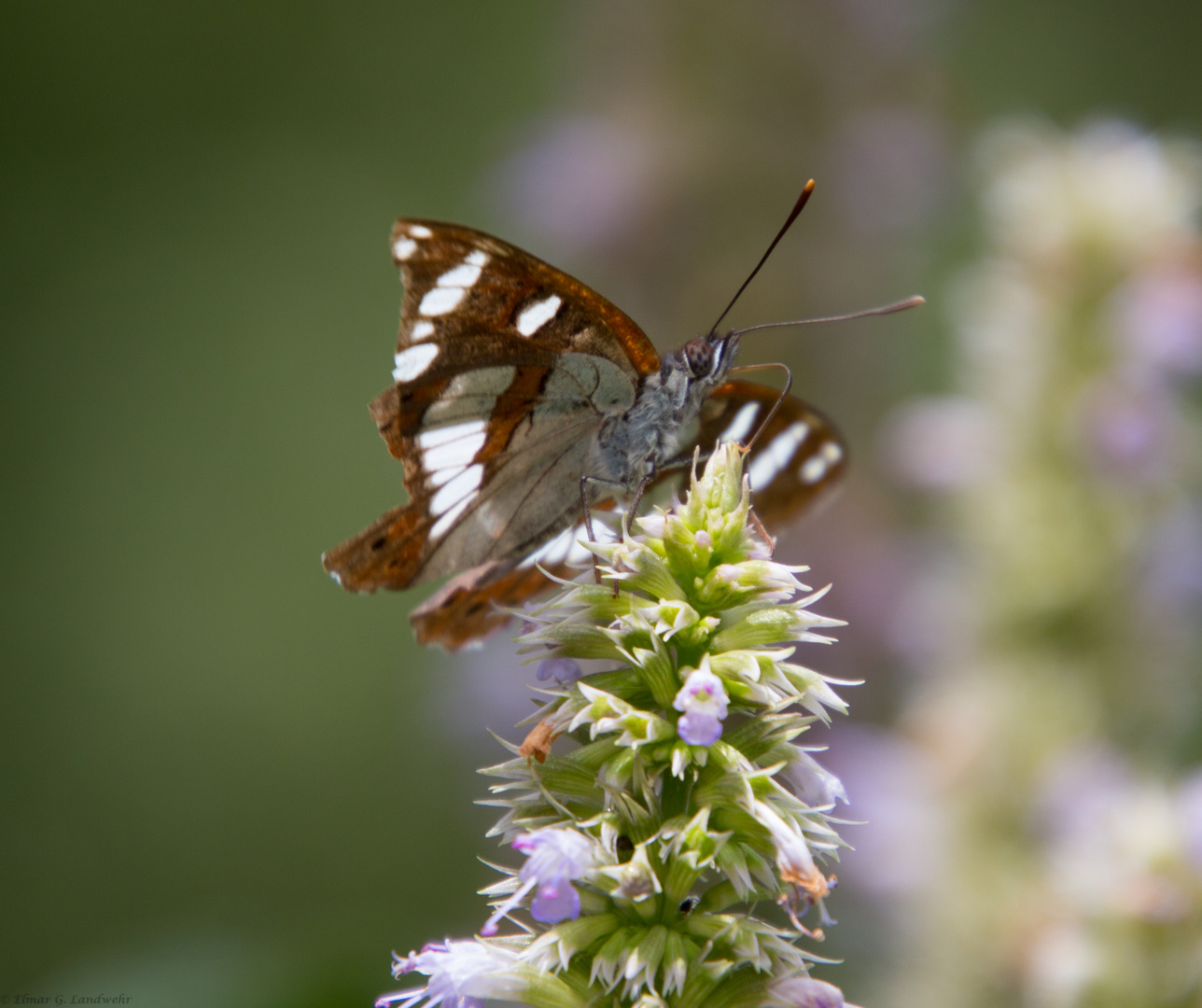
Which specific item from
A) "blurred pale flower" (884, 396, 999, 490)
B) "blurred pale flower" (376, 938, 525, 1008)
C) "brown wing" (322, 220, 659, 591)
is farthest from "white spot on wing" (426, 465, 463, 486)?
"blurred pale flower" (884, 396, 999, 490)

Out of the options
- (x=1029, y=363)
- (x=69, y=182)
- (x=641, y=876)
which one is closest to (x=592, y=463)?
(x=641, y=876)

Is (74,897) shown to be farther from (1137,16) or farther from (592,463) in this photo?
(1137,16)

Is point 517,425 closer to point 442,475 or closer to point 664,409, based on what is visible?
point 442,475

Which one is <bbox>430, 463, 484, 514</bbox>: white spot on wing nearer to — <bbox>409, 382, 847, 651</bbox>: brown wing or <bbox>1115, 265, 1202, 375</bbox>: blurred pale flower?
<bbox>409, 382, 847, 651</bbox>: brown wing

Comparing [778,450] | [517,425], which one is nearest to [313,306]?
[517,425]

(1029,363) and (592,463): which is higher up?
(1029,363)

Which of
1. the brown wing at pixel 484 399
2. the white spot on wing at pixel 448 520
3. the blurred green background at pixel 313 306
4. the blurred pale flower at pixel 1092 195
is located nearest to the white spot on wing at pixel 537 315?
the brown wing at pixel 484 399

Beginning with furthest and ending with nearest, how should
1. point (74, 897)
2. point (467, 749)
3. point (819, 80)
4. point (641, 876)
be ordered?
point (74, 897), point (467, 749), point (819, 80), point (641, 876)
